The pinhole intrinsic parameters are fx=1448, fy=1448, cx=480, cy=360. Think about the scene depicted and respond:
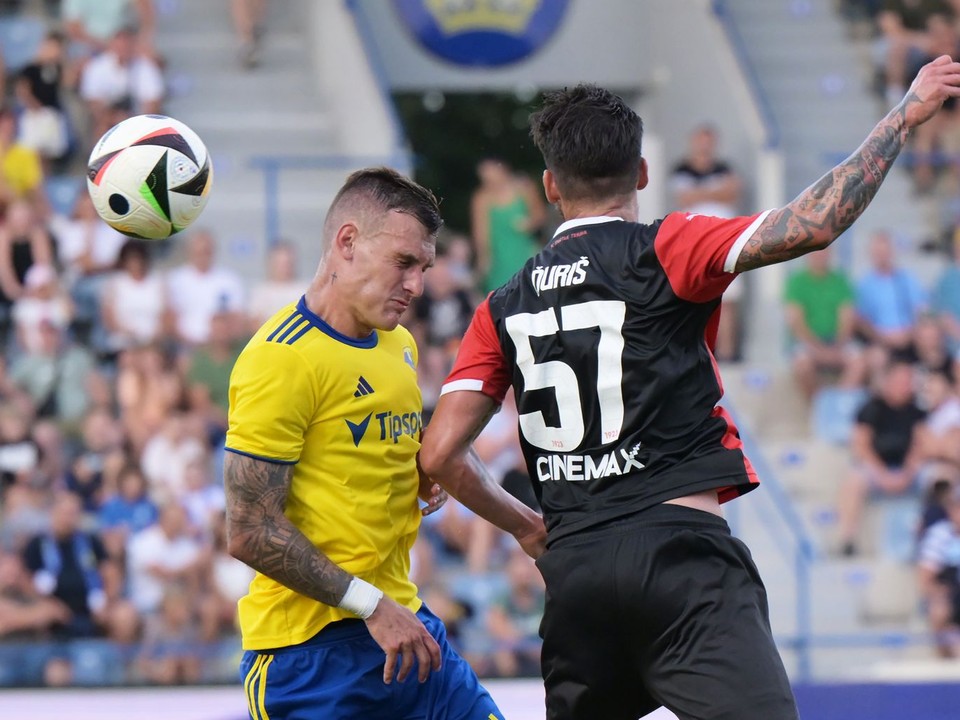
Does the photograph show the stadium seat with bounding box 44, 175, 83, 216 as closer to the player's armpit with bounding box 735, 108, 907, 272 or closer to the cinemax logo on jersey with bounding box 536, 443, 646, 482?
the cinemax logo on jersey with bounding box 536, 443, 646, 482

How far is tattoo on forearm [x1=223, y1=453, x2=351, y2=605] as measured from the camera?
3.76 metres

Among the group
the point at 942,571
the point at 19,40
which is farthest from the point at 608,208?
the point at 19,40

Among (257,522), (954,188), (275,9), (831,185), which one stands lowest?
(257,522)

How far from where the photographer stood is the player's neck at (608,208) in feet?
12.8

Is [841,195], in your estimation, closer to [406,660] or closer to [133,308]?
[406,660]

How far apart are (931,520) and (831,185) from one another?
22.0 feet

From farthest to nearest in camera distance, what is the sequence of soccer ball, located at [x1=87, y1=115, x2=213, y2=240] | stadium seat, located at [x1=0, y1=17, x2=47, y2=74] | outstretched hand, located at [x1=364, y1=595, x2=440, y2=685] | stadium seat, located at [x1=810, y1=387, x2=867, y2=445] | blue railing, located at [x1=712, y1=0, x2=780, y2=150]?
blue railing, located at [x1=712, y1=0, x2=780, y2=150] → stadium seat, located at [x1=0, y1=17, x2=47, y2=74] → stadium seat, located at [x1=810, y1=387, x2=867, y2=445] → soccer ball, located at [x1=87, y1=115, x2=213, y2=240] → outstretched hand, located at [x1=364, y1=595, x2=440, y2=685]

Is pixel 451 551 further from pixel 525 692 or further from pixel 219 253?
pixel 219 253

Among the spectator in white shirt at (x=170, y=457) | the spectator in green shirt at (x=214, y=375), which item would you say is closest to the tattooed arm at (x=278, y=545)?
the spectator in white shirt at (x=170, y=457)

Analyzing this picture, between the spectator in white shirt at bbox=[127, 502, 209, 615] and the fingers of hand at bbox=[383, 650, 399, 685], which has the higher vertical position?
the fingers of hand at bbox=[383, 650, 399, 685]

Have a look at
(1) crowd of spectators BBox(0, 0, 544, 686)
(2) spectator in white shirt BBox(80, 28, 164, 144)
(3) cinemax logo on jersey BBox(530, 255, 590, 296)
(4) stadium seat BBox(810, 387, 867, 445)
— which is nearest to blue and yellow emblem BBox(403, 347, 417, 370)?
(3) cinemax logo on jersey BBox(530, 255, 590, 296)

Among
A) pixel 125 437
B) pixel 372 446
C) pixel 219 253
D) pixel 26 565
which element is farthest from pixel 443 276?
pixel 372 446

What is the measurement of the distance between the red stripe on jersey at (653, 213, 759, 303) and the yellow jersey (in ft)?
2.90

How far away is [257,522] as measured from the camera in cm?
377
